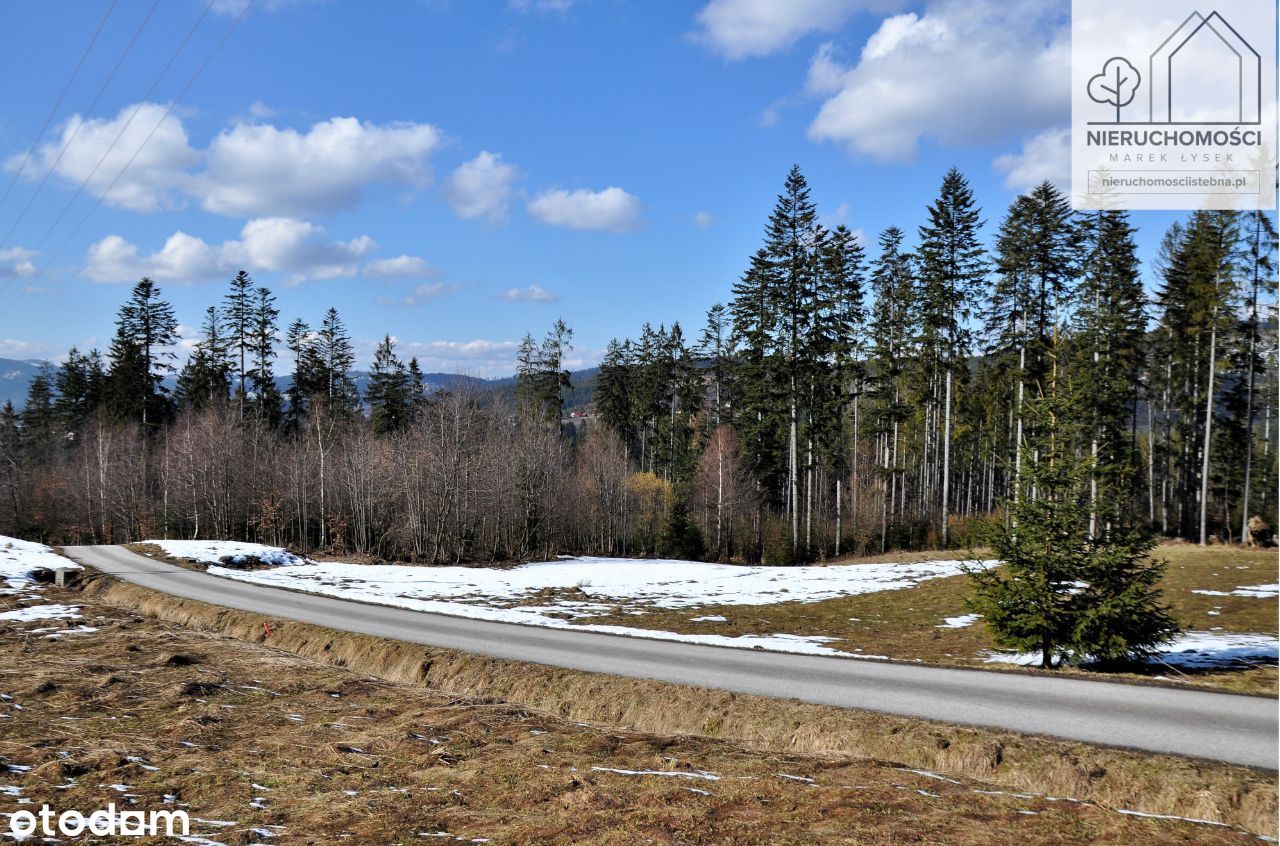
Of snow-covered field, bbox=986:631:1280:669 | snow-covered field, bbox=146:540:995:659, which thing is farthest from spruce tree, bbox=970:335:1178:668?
snow-covered field, bbox=146:540:995:659

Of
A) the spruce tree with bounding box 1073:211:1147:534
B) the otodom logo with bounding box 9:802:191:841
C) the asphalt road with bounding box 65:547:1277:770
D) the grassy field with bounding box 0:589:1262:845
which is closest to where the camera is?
the otodom logo with bounding box 9:802:191:841

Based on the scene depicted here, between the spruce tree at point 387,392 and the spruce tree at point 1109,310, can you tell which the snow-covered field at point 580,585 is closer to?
the spruce tree at point 1109,310

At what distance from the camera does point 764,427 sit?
4856cm

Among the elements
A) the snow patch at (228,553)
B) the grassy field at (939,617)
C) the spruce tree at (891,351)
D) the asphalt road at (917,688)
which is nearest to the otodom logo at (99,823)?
the asphalt road at (917,688)

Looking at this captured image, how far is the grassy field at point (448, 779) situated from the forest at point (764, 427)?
25.0m

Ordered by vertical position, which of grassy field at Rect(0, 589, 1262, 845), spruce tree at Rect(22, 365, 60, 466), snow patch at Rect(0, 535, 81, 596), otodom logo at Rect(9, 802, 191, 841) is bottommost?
snow patch at Rect(0, 535, 81, 596)

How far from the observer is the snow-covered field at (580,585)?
20328 millimetres

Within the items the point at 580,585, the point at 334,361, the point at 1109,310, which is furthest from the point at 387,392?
the point at 1109,310

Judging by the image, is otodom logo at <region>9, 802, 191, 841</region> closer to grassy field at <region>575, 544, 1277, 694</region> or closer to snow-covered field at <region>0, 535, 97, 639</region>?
snow-covered field at <region>0, 535, 97, 639</region>

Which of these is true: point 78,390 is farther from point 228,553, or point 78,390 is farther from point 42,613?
point 42,613

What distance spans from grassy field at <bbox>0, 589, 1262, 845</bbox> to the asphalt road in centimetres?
136

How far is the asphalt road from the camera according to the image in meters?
8.86

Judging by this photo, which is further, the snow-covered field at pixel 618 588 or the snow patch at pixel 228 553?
the snow patch at pixel 228 553

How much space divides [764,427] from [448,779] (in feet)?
140
